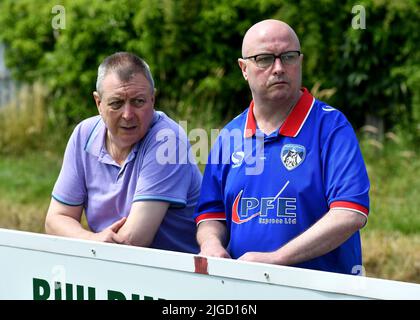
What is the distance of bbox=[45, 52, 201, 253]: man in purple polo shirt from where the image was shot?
3883 millimetres

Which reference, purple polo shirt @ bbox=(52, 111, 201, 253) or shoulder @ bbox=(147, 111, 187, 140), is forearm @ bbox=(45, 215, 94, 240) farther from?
shoulder @ bbox=(147, 111, 187, 140)

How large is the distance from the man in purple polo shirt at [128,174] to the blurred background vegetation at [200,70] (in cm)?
391

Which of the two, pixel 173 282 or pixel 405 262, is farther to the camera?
pixel 405 262

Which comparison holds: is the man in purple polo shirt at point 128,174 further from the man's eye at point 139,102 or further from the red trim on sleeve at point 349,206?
the red trim on sleeve at point 349,206

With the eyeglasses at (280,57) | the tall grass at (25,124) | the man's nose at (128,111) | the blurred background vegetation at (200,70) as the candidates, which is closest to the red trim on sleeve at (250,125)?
the eyeglasses at (280,57)

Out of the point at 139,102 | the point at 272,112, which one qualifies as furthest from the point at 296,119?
the point at 139,102

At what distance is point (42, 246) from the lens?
3.54 metres

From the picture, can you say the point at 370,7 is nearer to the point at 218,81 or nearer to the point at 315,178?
the point at 218,81

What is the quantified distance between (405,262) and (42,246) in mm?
3661

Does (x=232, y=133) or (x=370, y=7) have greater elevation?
(x=370, y=7)

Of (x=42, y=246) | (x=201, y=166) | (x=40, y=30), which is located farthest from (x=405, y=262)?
(x=40, y=30)

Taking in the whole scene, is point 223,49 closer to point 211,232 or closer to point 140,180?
point 140,180

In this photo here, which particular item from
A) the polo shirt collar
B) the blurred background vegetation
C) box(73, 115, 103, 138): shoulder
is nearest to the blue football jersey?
the polo shirt collar
